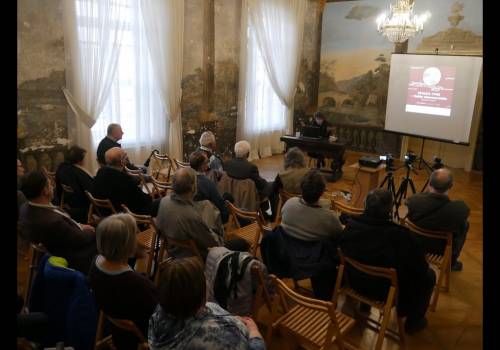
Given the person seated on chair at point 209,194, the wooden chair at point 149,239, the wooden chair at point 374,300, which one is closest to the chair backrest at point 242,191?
the person seated on chair at point 209,194

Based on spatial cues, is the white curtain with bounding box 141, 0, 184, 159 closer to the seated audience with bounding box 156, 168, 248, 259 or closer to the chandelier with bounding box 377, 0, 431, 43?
the chandelier with bounding box 377, 0, 431, 43

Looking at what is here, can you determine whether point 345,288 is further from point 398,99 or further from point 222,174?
point 398,99

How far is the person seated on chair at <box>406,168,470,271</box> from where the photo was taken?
127 inches

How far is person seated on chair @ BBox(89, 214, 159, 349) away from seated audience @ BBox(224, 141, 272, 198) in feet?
7.36

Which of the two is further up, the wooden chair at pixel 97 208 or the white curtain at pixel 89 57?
the white curtain at pixel 89 57

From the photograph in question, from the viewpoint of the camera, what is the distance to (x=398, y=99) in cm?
814

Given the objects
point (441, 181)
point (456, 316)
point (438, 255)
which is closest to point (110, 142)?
point (441, 181)

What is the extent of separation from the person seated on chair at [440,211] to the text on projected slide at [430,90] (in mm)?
4636

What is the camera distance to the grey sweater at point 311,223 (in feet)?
9.17

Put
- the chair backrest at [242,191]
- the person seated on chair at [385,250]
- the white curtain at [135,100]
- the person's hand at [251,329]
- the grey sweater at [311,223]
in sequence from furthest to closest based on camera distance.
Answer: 1. the white curtain at [135,100]
2. the chair backrest at [242,191]
3. the grey sweater at [311,223]
4. the person seated on chair at [385,250]
5. the person's hand at [251,329]

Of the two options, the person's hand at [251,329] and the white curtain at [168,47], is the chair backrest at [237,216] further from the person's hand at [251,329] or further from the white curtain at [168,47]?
the white curtain at [168,47]

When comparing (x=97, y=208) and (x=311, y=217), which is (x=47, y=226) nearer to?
(x=97, y=208)

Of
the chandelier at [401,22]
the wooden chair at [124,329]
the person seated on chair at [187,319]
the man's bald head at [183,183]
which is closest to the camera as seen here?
the person seated on chair at [187,319]
